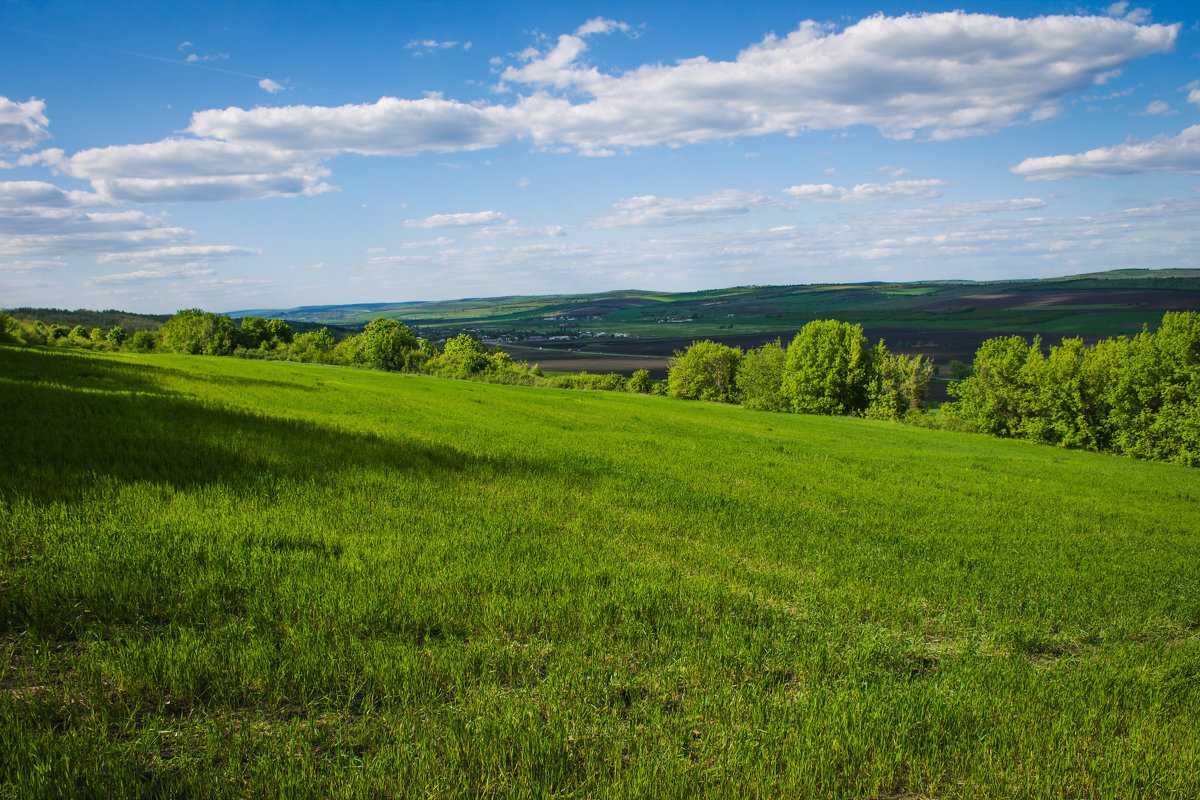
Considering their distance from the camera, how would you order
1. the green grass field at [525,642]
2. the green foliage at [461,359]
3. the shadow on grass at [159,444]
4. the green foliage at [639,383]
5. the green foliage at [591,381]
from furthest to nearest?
the green foliage at [639,383] → the green foliage at [591,381] → the green foliage at [461,359] → the shadow on grass at [159,444] → the green grass field at [525,642]

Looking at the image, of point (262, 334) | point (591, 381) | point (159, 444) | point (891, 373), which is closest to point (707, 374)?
point (591, 381)

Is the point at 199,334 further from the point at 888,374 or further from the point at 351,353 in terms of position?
the point at 888,374

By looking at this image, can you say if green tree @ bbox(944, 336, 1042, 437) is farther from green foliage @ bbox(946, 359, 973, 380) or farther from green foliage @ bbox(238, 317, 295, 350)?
green foliage @ bbox(238, 317, 295, 350)

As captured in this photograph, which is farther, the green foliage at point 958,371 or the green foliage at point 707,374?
the green foliage at point 958,371

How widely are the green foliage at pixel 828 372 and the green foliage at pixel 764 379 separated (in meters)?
2.01

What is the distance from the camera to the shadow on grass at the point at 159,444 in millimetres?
7441

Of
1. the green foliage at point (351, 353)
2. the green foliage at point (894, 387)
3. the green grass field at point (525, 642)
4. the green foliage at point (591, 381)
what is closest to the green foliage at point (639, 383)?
the green foliage at point (591, 381)

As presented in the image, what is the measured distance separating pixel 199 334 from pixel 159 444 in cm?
11919

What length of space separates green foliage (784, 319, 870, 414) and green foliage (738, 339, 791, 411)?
2.01m

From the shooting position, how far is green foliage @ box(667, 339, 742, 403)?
100062mm

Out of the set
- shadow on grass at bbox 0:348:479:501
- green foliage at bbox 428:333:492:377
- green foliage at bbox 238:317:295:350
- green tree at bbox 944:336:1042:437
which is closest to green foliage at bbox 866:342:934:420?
green tree at bbox 944:336:1042:437

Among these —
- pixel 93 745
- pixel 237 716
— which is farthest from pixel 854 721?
pixel 93 745

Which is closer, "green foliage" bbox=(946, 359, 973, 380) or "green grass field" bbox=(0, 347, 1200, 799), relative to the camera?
"green grass field" bbox=(0, 347, 1200, 799)

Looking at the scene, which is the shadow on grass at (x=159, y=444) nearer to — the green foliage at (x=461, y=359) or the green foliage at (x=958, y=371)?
the green foliage at (x=461, y=359)
